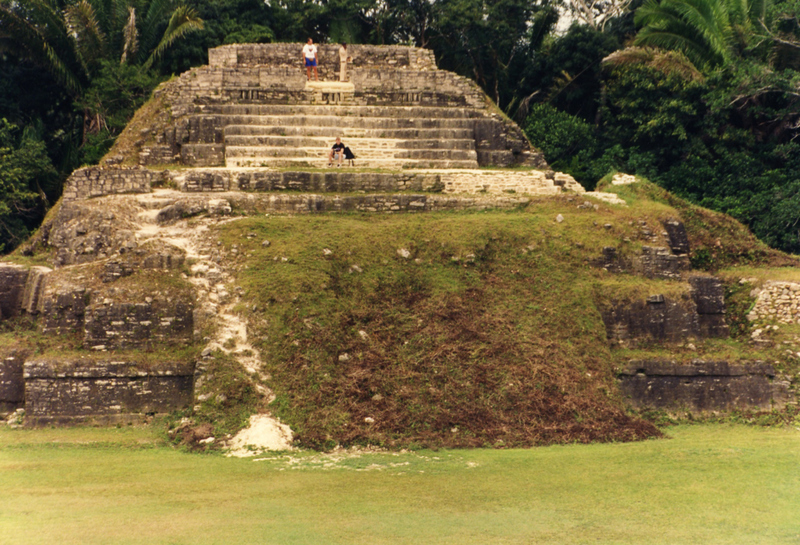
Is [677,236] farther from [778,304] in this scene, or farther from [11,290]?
[11,290]

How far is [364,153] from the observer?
689 inches

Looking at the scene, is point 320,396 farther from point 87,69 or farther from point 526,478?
point 87,69

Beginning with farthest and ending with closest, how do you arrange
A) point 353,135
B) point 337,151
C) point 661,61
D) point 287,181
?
point 661,61 → point 353,135 → point 337,151 → point 287,181

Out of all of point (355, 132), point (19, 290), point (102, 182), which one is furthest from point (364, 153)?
point (19, 290)

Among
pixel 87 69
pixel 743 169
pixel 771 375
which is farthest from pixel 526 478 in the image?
pixel 87 69

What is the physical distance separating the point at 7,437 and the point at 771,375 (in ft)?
38.1

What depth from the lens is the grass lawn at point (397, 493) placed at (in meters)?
7.59

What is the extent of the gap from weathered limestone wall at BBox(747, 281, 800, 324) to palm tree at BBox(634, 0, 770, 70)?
26.5 ft

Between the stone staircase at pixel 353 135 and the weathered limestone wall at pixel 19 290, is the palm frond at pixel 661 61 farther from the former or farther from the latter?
the weathered limestone wall at pixel 19 290

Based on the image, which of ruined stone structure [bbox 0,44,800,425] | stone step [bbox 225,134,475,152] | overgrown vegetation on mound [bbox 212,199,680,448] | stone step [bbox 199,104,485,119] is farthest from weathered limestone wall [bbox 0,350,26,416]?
stone step [bbox 199,104,485,119]

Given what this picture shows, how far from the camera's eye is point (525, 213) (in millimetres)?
15398

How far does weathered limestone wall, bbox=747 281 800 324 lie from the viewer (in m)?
13.8

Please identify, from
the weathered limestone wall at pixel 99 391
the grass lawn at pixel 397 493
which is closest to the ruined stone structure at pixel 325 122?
the weathered limestone wall at pixel 99 391

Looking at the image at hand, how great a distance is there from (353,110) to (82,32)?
8308 millimetres
